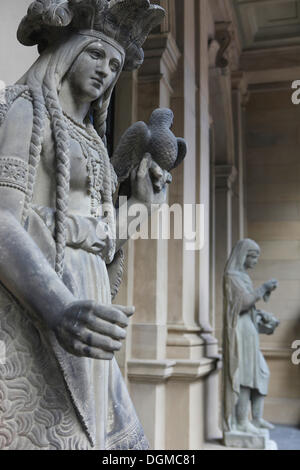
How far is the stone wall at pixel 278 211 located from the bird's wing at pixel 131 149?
865 cm

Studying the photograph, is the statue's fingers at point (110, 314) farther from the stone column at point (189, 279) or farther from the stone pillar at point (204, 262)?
the stone pillar at point (204, 262)

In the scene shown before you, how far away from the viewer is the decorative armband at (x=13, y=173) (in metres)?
1.31

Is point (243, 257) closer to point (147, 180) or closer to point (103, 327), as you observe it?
point (147, 180)

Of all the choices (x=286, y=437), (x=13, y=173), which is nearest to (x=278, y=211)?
(x=286, y=437)

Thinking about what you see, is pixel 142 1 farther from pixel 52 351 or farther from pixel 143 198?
pixel 52 351

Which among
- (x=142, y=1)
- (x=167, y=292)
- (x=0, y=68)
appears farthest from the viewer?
(x=167, y=292)

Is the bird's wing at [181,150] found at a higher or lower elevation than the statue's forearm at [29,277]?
higher

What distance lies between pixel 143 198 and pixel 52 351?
679 mm

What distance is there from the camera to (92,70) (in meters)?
1.55

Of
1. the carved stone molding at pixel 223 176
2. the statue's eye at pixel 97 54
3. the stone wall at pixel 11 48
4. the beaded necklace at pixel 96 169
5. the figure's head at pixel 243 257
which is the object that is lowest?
the beaded necklace at pixel 96 169

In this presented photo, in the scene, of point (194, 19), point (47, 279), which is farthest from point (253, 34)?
point (47, 279)

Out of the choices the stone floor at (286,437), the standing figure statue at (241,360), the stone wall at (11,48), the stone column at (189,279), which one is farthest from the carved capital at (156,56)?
the stone floor at (286,437)

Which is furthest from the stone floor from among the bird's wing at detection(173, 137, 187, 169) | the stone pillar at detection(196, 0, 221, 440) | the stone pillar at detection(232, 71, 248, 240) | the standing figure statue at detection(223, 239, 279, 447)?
the bird's wing at detection(173, 137, 187, 169)
